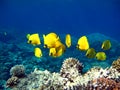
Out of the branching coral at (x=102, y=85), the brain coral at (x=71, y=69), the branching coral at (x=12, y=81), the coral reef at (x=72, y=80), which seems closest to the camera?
the branching coral at (x=102, y=85)

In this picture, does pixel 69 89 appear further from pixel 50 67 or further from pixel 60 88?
pixel 50 67

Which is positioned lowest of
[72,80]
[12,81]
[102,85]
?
[102,85]

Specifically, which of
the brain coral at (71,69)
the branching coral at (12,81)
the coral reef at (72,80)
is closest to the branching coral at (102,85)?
the coral reef at (72,80)

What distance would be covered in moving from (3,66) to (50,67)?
3874mm

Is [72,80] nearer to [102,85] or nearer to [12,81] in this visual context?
[102,85]

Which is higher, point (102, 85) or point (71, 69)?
point (71, 69)

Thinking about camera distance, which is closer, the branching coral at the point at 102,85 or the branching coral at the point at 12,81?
the branching coral at the point at 102,85

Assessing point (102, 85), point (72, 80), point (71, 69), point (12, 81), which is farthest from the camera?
point (12, 81)

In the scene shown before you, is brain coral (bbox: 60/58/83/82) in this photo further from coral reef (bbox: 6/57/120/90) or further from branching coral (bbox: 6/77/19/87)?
branching coral (bbox: 6/77/19/87)

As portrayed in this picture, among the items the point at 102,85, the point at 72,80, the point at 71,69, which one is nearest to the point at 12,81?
the point at 71,69

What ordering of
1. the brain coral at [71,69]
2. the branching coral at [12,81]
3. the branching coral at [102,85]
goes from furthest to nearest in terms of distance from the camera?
the branching coral at [12,81] < the brain coral at [71,69] < the branching coral at [102,85]

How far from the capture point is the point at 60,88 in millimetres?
5887

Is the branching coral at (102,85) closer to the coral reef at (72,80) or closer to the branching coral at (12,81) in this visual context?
the coral reef at (72,80)

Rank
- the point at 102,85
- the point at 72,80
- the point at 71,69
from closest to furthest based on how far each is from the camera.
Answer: the point at 102,85 → the point at 72,80 → the point at 71,69
